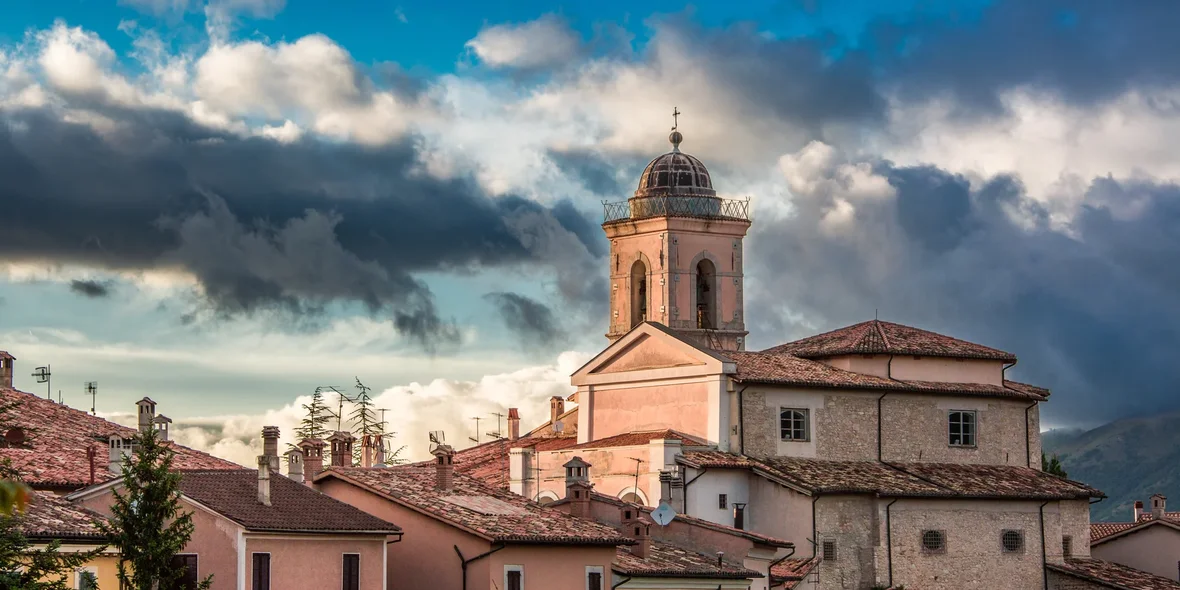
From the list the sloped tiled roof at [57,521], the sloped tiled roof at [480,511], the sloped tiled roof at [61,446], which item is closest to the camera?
→ the sloped tiled roof at [57,521]

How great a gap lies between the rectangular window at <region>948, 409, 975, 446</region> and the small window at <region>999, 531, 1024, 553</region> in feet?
11.8

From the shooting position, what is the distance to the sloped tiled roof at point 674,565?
40656 millimetres

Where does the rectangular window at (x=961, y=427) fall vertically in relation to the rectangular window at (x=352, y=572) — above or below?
above

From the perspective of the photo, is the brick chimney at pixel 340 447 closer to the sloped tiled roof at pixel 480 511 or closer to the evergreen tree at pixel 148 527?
the sloped tiled roof at pixel 480 511

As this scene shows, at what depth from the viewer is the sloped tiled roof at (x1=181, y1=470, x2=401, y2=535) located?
35.7m

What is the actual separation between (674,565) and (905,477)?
14190 millimetres

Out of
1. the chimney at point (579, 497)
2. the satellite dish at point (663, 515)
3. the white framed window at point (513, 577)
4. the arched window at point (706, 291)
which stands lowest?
the white framed window at point (513, 577)

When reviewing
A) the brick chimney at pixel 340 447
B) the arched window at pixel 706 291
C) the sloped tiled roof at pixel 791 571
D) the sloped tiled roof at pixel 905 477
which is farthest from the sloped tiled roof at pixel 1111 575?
the arched window at pixel 706 291

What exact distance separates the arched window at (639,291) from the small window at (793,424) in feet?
82.6

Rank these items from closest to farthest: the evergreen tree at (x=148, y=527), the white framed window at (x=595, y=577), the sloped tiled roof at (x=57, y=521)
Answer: the sloped tiled roof at (x=57, y=521)
the evergreen tree at (x=148, y=527)
the white framed window at (x=595, y=577)

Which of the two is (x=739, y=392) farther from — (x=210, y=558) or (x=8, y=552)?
(x=8, y=552)

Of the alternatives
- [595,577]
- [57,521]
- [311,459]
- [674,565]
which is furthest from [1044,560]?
[57,521]

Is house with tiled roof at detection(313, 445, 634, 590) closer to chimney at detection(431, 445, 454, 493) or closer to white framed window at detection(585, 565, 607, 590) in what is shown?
white framed window at detection(585, 565, 607, 590)

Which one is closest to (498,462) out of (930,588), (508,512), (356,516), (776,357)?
(776,357)
